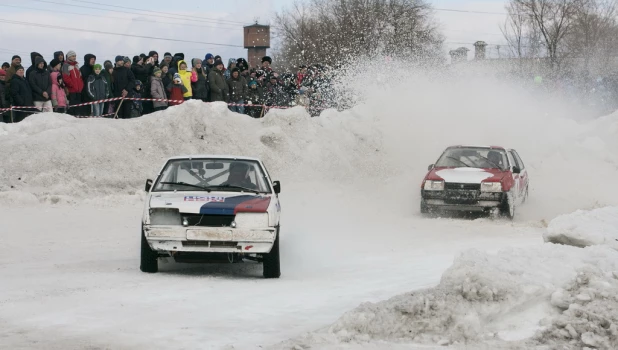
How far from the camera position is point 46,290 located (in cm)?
915

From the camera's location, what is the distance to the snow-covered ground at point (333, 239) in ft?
24.0

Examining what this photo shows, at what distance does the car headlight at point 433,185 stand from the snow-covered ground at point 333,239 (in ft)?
2.05

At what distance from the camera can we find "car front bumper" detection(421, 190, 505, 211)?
17703 mm

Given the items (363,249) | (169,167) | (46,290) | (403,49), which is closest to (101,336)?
(46,290)

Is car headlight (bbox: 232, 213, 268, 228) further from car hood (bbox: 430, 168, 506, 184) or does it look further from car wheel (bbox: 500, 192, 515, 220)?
car wheel (bbox: 500, 192, 515, 220)

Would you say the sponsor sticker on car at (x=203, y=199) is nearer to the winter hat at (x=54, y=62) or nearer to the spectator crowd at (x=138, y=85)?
the spectator crowd at (x=138, y=85)

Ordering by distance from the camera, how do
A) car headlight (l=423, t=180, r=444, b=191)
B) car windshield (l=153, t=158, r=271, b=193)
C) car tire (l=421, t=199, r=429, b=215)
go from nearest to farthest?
1. car windshield (l=153, t=158, r=271, b=193)
2. car headlight (l=423, t=180, r=444, b=191)
3. car tire (l=421, t=199, r=429, b=215)

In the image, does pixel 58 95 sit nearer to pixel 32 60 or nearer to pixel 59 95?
pixel 59 95

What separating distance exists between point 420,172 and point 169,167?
1328 cm

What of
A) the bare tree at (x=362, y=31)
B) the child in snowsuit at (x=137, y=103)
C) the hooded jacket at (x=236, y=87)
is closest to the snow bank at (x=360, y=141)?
the child in snowsuit at (x=137, y=103)

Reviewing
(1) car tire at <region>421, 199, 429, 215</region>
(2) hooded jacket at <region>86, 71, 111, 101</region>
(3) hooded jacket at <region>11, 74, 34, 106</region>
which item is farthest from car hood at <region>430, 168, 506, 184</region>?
(3) hooded jacket at <region>11, 74, 34, 106</region>

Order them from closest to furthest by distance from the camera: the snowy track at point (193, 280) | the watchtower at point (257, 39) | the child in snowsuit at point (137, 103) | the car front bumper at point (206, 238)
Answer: the snowy track at point (193, 280) → the car front bumper at point (206, 238) → the child in snowsuit at point (137, 103) → the watchtower at point (257, 39)

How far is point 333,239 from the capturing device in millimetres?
15117

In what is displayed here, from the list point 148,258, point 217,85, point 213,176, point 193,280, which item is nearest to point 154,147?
point 217,85
